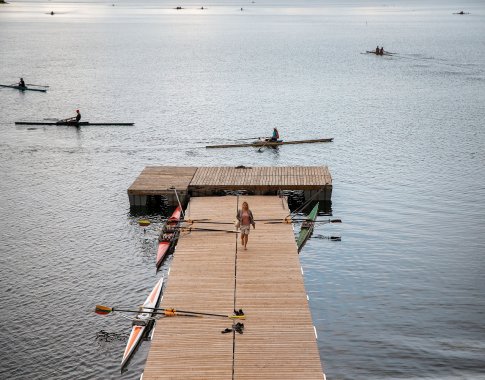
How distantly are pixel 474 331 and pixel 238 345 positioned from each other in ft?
50.4

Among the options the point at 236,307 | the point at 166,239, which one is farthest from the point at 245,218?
the point at 166,239

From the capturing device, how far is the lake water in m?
32.3

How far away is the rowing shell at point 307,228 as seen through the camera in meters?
43.9

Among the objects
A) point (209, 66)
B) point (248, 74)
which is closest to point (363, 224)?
point (248, 74)

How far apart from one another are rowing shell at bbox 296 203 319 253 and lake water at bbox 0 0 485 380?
41.1 inches

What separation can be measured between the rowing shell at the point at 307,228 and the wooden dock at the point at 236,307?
3866 millimetres

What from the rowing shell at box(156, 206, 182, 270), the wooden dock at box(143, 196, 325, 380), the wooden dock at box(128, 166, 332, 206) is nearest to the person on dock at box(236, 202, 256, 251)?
the wooden dock at box(143, 196, 325, 380)

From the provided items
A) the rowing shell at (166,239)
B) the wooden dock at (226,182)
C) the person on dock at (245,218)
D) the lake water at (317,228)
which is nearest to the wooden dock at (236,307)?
the person on dock at (245,218)

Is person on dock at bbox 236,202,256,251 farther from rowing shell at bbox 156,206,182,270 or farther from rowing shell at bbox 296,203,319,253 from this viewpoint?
rowing shell at bbox 296,203,319,253

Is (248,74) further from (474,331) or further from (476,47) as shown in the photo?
(474,331)

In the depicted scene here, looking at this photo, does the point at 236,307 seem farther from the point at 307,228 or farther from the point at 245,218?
the point at 307,228

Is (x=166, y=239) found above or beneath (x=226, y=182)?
beneath

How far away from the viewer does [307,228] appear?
46.0m

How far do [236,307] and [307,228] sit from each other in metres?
17.7
